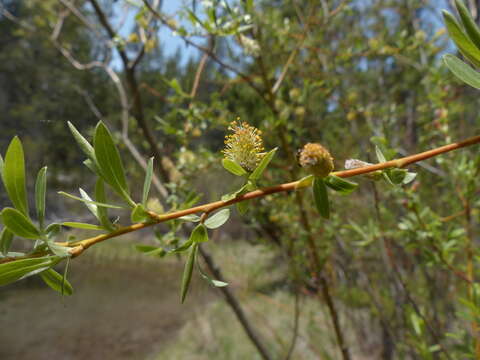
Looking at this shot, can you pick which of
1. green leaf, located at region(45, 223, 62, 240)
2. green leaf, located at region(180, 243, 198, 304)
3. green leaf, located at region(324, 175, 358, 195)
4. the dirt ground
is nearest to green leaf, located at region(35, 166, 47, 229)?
green leaf, located at region(45, 223, 62, 240)

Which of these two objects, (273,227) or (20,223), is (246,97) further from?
(20,223)

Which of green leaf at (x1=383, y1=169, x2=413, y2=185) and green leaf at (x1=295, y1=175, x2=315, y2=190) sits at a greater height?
green leaf at (x1=383, y1=169, x2=413, y2=185)

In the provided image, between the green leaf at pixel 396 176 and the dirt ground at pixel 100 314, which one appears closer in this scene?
Result: the green leaf at pixel 396 176

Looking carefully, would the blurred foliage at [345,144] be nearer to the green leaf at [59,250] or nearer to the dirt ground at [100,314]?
the green leaf at [59,250]

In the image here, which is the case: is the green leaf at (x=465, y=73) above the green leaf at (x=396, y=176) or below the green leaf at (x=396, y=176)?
above

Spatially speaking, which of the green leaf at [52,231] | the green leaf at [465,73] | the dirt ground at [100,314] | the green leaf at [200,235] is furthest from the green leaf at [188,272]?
the dirt ground at [100,314]

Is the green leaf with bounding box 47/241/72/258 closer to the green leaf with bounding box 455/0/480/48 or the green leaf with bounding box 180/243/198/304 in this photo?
the green leaf with bounding box 180/243/198/304

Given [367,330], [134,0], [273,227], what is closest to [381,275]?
[367,330]
